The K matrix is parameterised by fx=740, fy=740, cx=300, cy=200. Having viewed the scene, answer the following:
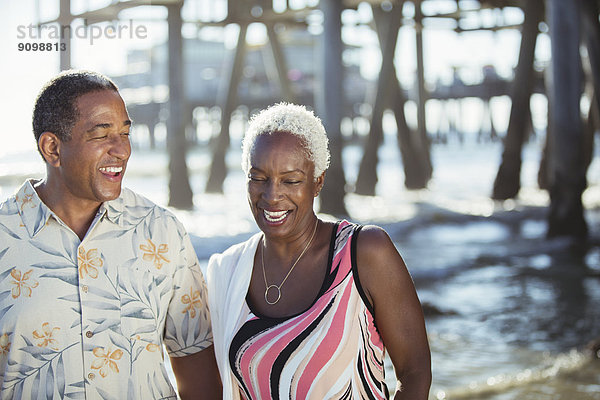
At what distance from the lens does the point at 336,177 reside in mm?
10375

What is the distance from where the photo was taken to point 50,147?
205cm

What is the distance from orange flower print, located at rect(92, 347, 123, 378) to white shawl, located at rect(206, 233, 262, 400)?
310 mm

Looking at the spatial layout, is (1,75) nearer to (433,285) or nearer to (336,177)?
(433,285)

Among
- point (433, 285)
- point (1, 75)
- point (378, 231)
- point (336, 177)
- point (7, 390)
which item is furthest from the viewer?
point (336, 177)

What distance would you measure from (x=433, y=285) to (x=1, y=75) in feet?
15.0

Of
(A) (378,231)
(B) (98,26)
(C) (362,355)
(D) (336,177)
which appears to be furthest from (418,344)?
(D) (336,177)

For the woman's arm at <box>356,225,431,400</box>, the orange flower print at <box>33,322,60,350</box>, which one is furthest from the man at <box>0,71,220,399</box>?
the woman's arm at <box>356,225,431,400</box>

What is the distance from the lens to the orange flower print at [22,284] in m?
1.96

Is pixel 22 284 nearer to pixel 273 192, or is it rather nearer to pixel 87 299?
pixel 87 299

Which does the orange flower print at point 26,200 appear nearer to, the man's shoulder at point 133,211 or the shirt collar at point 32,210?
the shirt collar at point 32,210

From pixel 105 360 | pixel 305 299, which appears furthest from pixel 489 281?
pixel 105 360

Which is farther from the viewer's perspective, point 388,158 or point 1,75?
point 388,158

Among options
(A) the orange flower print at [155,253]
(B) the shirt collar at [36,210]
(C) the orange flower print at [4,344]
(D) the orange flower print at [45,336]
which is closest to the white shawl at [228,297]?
(A) the orange flower print at [155,253]

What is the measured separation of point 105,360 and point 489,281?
570 centimetres
